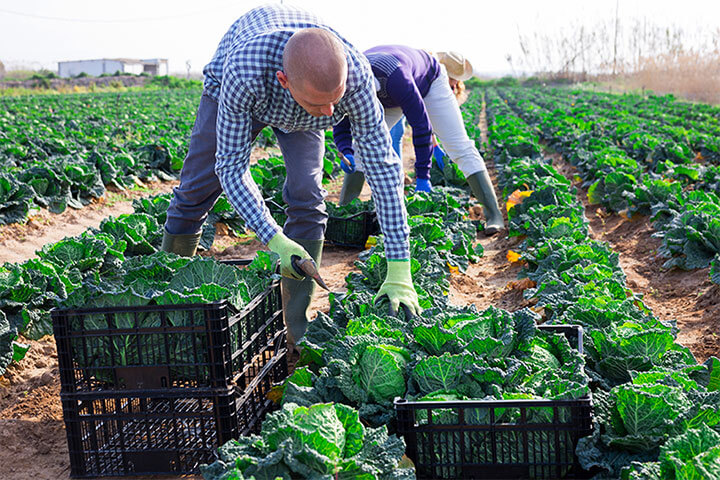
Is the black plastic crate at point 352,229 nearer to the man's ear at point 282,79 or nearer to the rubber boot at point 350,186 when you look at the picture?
the rubber boot at point 350,186

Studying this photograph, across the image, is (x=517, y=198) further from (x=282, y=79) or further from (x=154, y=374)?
(x=154, y=374)

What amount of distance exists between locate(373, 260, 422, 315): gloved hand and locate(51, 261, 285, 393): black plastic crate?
2.49 feet

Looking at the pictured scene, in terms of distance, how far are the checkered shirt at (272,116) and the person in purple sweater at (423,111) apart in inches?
73.1

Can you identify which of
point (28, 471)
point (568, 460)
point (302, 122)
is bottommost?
point (28, 471)

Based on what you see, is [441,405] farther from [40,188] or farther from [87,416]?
[40,188]

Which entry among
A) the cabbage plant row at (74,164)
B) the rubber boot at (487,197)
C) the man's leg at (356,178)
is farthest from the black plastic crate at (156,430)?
the cabbage plant row at (74,164)

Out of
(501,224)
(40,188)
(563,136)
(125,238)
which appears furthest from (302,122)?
(563,136)

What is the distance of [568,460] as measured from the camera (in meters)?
2.51

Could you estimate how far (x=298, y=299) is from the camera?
3.97 meters

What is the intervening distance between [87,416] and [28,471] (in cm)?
58

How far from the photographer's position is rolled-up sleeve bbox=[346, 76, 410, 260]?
10.7 ft

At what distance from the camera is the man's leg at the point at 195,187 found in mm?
3812

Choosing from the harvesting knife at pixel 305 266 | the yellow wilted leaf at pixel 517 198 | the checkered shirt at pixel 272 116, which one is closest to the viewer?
the checkered shirt at pixel 272 116

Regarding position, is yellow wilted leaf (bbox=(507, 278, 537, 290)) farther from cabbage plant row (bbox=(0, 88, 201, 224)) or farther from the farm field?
cabbage plant row (bbox=(0, 88, 201, 224))
